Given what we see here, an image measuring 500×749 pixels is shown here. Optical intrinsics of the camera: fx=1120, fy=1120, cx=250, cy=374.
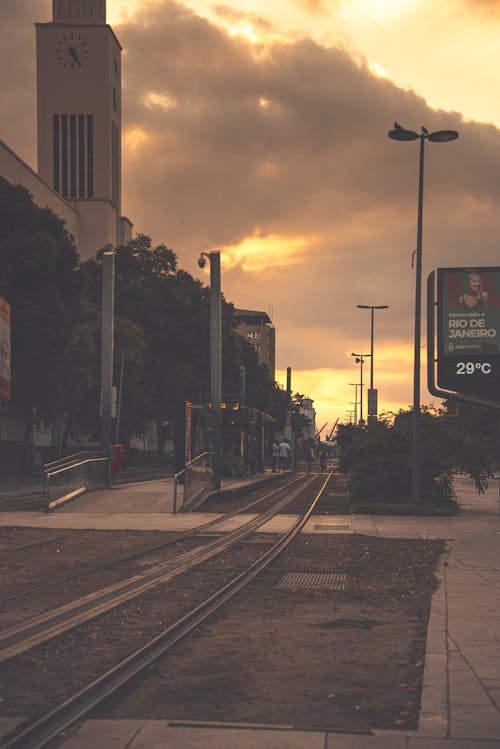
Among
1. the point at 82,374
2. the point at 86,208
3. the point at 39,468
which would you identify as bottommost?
the point at 39,468

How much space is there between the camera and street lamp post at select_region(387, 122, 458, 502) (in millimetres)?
29703

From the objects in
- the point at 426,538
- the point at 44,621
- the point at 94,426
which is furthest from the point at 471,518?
the point at 94,426

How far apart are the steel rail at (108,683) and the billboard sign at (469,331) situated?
46.8 ft

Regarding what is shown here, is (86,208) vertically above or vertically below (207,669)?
above

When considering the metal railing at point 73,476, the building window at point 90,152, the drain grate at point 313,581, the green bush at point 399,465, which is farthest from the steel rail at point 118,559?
the building window at point 90,152

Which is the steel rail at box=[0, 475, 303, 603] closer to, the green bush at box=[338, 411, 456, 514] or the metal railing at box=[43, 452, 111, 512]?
the metal railing at box=[43, 452, 111, 512]

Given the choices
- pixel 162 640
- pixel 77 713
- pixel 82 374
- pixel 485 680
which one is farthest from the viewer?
pixel 82 374

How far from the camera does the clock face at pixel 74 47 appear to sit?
357 ft

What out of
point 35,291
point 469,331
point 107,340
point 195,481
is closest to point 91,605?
point 469,331

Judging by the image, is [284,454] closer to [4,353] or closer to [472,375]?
[472,375]

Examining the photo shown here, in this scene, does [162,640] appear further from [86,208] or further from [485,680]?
[86,208]

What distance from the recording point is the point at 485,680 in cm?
749

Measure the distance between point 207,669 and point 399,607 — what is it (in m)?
4.15

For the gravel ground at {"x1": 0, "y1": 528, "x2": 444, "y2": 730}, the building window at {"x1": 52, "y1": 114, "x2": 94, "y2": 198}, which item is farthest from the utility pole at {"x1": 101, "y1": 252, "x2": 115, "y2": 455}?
the building window at {"x1": 52, "y1": 114, "x2": 94, "y2": 198}
